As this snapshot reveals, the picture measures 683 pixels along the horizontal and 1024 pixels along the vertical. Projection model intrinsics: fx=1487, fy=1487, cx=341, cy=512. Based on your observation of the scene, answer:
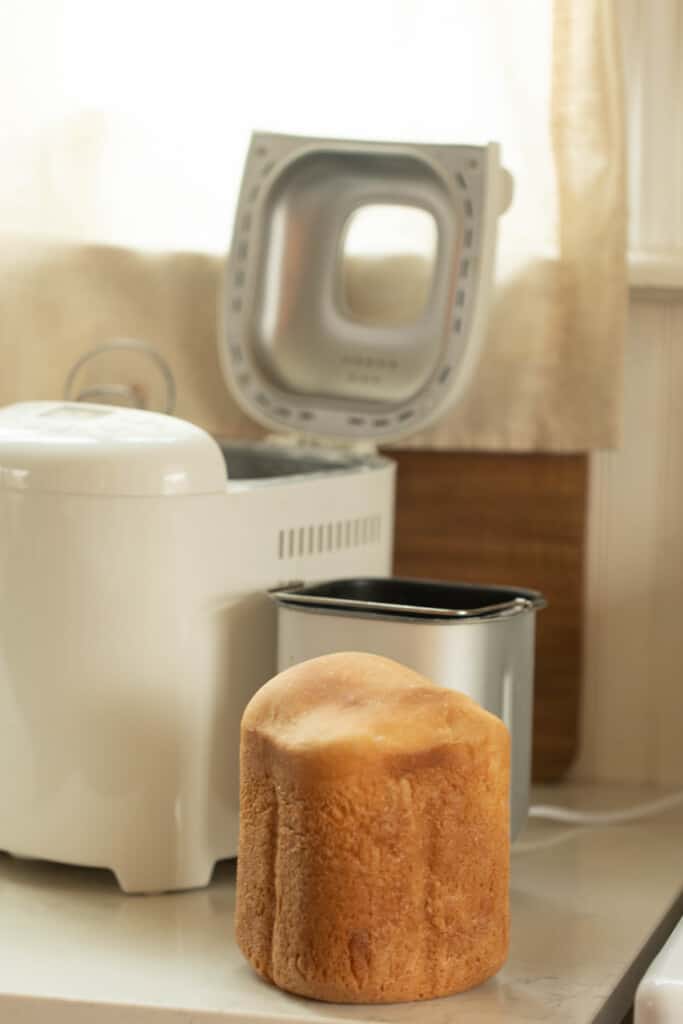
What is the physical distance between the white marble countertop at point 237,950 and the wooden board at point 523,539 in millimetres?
202

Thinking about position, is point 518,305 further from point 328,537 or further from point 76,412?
point 76,412

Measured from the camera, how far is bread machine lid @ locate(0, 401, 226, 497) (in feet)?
3.06

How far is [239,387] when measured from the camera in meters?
1.26

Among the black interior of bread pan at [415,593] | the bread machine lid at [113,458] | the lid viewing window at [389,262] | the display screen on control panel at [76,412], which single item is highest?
the lid viewing window at [389,262]

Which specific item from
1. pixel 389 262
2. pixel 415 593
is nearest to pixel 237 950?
pixel 415 593

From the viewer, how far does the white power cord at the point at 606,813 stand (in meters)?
1.16

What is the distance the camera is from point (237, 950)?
0.87 m

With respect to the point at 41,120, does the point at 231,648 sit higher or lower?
lower

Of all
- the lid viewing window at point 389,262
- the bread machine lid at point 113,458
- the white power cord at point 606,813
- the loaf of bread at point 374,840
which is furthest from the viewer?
the lid viewing window at point 389,262

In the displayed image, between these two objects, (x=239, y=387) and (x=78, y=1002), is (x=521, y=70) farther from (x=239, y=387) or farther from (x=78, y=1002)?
(x=78, y=1002)

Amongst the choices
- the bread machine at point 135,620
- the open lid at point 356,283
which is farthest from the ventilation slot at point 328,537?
the open lid at point 356,283

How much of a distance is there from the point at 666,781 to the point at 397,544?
0.32 m

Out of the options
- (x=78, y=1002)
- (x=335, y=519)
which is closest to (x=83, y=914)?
(x=78, y=1002)

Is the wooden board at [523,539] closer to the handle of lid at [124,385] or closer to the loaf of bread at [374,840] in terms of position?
the handle of lid at [124,385]
